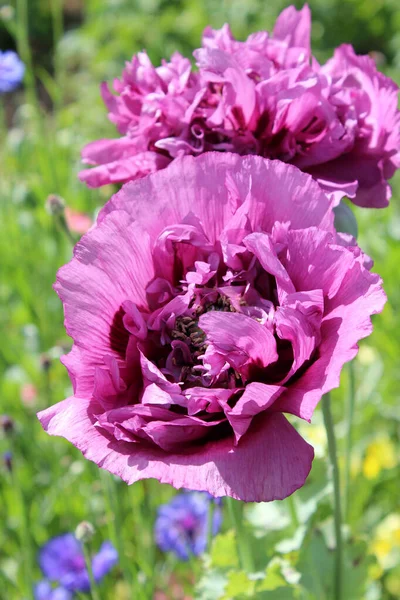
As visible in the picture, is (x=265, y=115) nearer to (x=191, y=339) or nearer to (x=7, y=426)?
(x=191, y=339)

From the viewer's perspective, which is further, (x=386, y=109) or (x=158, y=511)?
(x=158, y=511)

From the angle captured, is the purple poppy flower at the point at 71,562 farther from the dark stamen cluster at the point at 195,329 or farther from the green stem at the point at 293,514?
the dark stamen cluster at the point at 195,329

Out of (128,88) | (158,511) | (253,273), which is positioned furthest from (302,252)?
(158,511)

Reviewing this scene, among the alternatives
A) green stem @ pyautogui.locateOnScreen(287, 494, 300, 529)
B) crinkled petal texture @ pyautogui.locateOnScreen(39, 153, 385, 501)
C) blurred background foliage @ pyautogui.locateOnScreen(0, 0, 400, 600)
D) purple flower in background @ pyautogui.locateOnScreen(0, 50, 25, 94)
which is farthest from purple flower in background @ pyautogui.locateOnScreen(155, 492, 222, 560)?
purple flower in background @ pyautogui.locateOnScreen(0, 50, 25, 94)

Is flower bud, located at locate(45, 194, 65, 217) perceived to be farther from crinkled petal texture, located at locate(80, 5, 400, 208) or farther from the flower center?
the flower center

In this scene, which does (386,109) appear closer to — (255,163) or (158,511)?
(255,163)

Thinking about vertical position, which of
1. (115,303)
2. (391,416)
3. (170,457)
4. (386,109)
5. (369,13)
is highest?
(369,13)

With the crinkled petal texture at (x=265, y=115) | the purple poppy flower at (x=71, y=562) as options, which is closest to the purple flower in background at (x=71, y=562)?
the purple poppy flower at (x=71, y=562)
